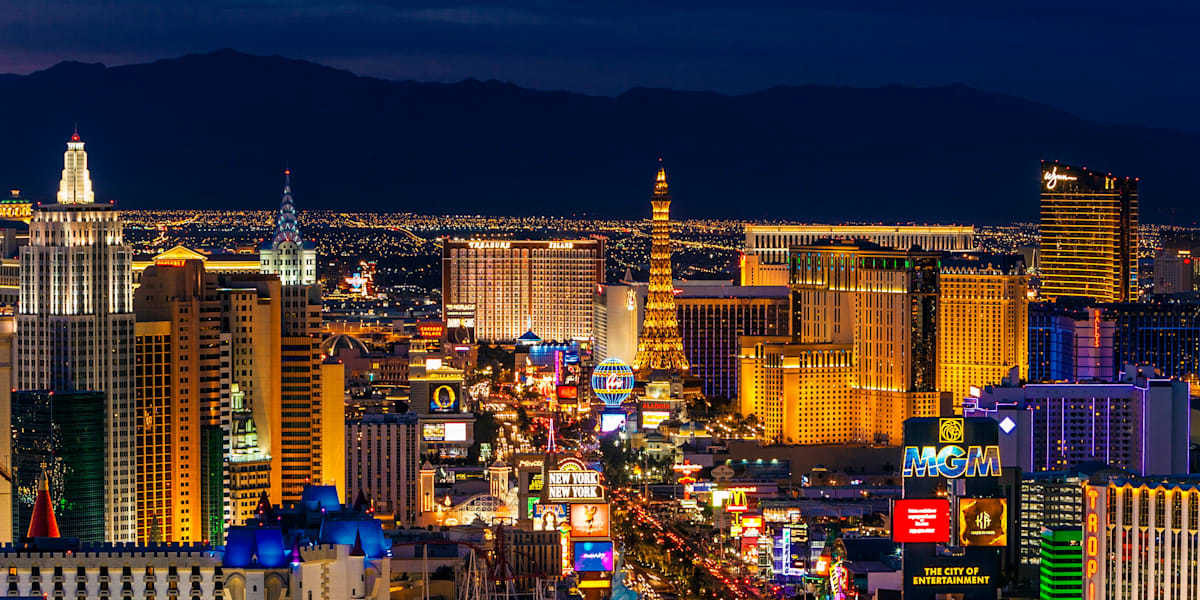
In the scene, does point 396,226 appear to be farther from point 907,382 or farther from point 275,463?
point 275,463

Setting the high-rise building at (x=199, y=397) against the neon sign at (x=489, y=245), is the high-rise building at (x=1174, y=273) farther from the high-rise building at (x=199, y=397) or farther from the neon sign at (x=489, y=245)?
the high-rise building at (x=199, y=397)

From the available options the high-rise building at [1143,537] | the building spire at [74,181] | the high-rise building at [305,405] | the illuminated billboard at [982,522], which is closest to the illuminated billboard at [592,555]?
the high-rise building at [305,405]

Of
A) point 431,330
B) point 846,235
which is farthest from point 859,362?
point 431,330

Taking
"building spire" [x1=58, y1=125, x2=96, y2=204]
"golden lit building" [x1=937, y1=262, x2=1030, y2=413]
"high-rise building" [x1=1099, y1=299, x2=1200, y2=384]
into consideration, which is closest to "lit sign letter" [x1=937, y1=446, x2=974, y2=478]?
"building spire" [x1=58, y1=125, x2=96, y2=204]

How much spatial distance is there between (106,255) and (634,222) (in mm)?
134519

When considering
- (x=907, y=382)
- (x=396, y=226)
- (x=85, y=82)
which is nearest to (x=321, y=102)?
(x=396, y=226)

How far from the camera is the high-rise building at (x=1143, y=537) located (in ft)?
195

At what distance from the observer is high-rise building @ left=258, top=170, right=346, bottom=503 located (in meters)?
69.2

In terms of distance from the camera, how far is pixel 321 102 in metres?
194

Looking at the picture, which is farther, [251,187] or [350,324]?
[251,187]

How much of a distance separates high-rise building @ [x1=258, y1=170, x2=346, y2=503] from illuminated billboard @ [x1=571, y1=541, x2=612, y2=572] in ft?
23.8

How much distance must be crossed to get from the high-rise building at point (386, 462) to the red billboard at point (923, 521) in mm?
21001

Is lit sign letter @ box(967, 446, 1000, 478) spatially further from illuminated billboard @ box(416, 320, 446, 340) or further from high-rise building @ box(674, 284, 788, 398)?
illuminated billboard @ box(416, 320, 446, 340)

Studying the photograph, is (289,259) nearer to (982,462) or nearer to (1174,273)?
(982,462)
